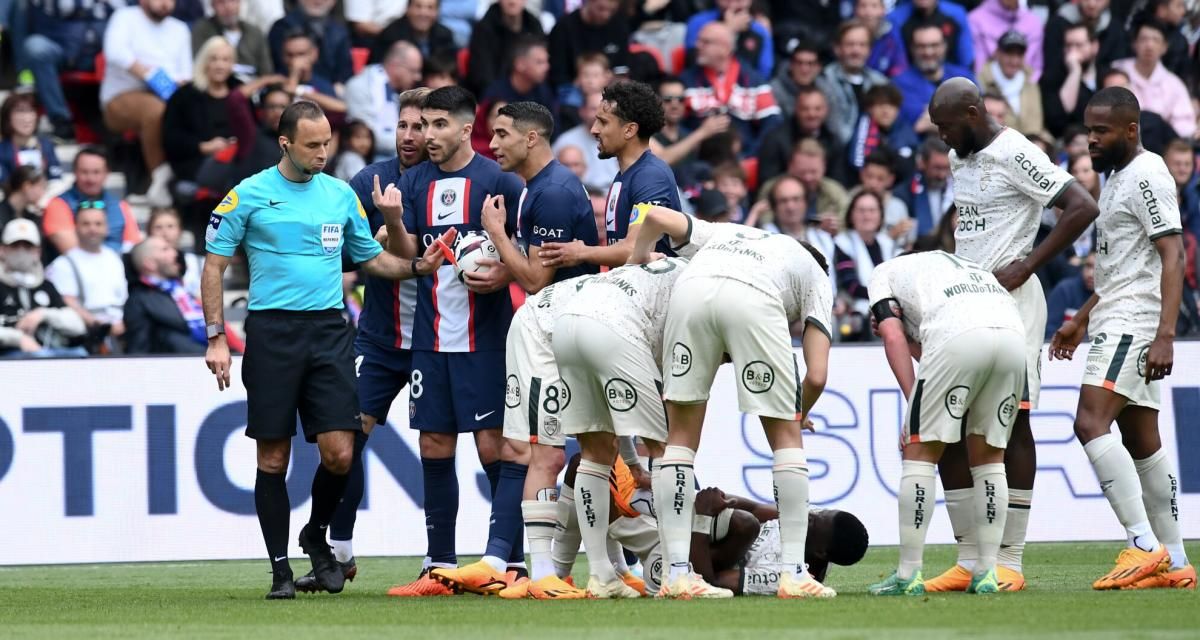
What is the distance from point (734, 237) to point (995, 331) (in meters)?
1.24

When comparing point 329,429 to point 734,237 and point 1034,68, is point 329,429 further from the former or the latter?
point 1034,68

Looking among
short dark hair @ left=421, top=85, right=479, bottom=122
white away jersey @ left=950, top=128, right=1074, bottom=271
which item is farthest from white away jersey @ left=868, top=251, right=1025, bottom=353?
short dark hair @ left=421, top=85, right=479, bottom=122

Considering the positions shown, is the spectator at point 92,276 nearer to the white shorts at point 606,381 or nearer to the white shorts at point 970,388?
the white shorts at point 606,381

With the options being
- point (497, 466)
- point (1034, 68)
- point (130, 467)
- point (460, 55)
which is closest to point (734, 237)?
point (497, 466)

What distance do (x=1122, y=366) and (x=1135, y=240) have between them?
0.64 meters

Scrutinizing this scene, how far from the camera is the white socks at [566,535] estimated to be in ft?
29.2

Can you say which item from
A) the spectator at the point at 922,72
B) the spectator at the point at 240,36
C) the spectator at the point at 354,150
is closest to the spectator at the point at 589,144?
the spectator at the point at 354,150

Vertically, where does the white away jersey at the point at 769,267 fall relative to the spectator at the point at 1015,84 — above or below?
below

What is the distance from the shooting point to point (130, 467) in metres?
11.9

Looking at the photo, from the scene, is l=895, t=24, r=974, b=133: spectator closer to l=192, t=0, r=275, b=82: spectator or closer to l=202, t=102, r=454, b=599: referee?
l=192, t=0, r=275, b=82: spectator

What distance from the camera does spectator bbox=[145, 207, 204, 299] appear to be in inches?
560

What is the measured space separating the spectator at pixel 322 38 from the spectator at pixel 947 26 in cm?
560

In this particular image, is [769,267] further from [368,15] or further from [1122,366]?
[368,15]

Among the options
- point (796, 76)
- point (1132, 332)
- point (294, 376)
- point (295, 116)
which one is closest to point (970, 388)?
point (1132, 332)
